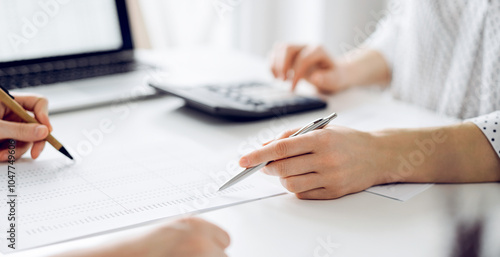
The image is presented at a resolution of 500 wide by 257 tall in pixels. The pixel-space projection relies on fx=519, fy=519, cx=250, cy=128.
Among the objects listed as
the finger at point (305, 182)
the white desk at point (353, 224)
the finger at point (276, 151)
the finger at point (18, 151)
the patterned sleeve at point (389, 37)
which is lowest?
the white desk at point (353, 224)

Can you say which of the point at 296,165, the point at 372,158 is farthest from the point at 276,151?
the point at 372,158

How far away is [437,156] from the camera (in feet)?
2.34

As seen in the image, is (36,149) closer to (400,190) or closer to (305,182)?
(305,182)

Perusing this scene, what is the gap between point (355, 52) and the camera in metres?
1.31

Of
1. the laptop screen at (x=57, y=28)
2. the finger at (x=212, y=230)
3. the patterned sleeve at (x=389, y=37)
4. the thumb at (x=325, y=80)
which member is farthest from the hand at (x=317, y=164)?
the laptop screen at (x=57, y=28)

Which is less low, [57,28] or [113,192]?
[57,28]

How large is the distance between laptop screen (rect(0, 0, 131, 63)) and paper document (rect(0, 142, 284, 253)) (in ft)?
1.74

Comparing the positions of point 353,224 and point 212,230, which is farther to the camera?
point 353,224

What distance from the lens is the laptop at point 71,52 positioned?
3.71 feet

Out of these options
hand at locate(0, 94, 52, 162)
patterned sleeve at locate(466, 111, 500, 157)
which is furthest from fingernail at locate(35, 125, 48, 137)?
patterned sleeve at locate(466, 111, 500, 157)

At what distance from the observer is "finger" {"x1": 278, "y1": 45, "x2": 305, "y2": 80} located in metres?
1.17

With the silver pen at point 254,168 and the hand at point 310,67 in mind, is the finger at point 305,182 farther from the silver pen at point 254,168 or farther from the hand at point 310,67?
the hand at point 310,67

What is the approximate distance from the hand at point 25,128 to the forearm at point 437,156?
49cm

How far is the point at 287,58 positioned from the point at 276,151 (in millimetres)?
555
